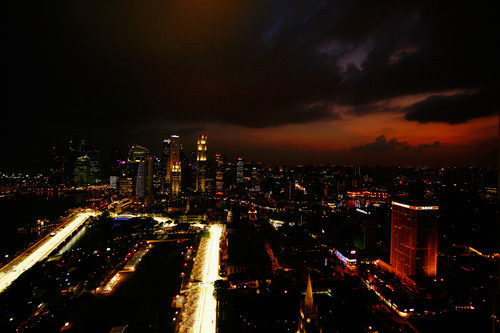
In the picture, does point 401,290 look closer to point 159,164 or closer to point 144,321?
point 144,321

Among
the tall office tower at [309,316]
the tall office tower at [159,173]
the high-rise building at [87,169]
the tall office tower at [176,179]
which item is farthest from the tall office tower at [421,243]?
the high-rise building at [87,169]

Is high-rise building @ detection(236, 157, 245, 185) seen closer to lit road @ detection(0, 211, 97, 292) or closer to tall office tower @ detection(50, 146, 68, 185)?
lit road @ detection(0, 211, 97, 292)

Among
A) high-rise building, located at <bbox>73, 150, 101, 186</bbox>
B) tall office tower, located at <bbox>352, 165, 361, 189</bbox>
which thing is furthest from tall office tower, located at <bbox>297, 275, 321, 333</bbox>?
high-rise building, located at <bbox>73, 150, 101, 186</bbox>

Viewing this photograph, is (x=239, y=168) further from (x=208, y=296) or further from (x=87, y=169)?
(x=208, y=296)

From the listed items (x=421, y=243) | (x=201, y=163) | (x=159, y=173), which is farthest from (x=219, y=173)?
(x=421, y=243)

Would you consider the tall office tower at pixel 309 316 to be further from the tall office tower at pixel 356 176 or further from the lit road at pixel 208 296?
the tall office tower at pixel 356 176
